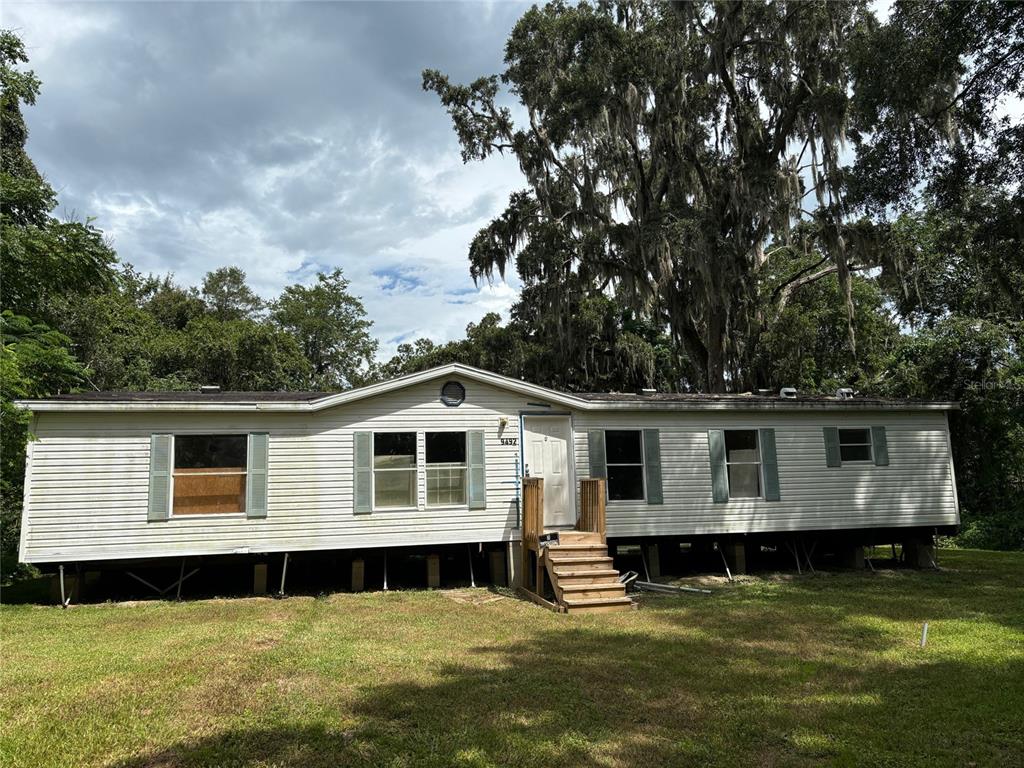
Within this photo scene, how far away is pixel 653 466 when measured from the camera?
11.9 metres

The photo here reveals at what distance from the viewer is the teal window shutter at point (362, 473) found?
35.4 ft

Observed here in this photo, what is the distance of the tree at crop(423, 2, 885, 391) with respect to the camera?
17.2 m

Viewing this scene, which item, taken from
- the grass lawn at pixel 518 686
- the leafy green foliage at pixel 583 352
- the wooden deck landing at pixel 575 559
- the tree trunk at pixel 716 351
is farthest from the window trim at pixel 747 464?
the leafy green foliage at pixel 583 352

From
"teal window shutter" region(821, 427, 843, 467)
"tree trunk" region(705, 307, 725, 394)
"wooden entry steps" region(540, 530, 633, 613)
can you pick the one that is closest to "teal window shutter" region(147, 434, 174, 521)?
"wooden entry steps" region(540, 530, 633, 613)

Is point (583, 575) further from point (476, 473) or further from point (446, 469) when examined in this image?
point (446, 469)

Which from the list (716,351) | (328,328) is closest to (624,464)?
(716,351)

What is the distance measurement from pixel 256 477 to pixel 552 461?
480 cm

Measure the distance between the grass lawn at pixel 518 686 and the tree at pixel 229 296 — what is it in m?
33.9

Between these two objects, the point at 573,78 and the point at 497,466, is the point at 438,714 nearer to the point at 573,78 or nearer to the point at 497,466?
the point at 497,466

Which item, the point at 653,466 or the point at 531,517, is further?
the point at 653,466

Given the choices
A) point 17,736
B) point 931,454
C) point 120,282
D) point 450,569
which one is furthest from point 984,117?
point 120,282

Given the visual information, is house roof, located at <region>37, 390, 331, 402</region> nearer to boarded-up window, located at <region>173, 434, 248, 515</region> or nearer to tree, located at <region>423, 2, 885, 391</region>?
boarded-up window, located at <region>173, 434, 248, 515</region>

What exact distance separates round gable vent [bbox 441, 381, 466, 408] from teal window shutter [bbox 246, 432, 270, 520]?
9.54ft

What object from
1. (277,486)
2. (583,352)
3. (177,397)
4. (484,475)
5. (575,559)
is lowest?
(575,559)
